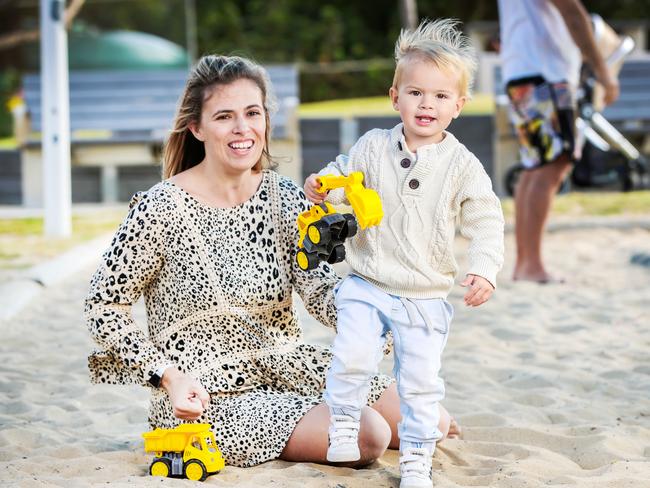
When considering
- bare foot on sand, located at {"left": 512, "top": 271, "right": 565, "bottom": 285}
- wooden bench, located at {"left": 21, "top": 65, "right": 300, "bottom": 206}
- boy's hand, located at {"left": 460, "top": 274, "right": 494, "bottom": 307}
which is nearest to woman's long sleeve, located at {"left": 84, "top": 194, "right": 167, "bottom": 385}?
boy's hand, located at {"left": 460, "top": 274, "right": 494, "bottom": 307}

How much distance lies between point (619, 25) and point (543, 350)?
1342cm

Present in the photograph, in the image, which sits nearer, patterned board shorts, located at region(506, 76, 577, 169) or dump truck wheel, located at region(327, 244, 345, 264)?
dump truck wheel, located at region(327, 244, 345, 264)

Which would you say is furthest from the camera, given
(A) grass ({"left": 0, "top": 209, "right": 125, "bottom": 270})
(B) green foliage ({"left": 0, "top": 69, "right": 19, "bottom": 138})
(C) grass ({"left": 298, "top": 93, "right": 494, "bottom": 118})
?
(B) green foliage ({"left": 0, "top": 69, "right": 19, "bottom": 138})

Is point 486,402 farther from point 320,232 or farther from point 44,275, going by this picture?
point 44,275

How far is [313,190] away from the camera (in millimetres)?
2775

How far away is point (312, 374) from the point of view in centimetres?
319

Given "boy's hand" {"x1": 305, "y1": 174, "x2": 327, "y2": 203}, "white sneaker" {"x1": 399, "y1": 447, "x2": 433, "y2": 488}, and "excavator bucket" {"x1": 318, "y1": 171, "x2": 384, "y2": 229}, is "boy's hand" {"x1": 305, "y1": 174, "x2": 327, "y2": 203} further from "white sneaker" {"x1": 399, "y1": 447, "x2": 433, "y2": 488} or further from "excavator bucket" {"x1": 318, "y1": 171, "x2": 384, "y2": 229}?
"white sneaker" {"x1": 399, "y1": 447, "x2": 433, "y2": 488}

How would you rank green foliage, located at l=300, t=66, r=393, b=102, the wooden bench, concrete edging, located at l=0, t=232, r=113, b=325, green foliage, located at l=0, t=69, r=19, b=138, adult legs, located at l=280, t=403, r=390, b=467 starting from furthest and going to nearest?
green foliage, located at l=300, t=66, r=393, b=102 → green foliage, located at l=0, t=69, r=19, b=138 → the wooden bench → concrete edging, located at l=0, t=232, r=113, b=325 → adult legs, located at l=280, t=403, r=390, b=467

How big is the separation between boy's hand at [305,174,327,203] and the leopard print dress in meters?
0.36

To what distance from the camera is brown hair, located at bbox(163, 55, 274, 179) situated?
3.10 m

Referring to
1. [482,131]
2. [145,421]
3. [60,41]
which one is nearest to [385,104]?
[482,131]

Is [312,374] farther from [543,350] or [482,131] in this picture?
[482,131]

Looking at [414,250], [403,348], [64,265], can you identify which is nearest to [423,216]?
[414,250]

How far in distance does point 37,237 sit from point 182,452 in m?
5.40
